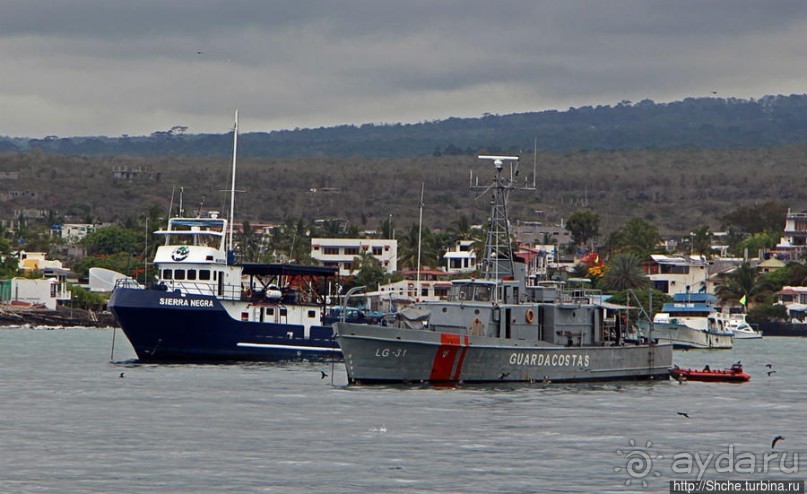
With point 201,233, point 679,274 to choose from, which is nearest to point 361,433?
point 201,233

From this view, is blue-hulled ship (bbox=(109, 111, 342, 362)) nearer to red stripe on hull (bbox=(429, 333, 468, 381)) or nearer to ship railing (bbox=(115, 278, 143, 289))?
ship railing (bbox=(115, 278, 143, 289))

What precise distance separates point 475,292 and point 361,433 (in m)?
17.2

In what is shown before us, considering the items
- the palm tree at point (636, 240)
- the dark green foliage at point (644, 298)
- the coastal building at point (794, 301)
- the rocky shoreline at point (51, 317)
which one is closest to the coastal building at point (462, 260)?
the dark green foliage at point (644, 298)

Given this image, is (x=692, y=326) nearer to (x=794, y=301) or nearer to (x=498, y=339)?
(x=794, y=301)

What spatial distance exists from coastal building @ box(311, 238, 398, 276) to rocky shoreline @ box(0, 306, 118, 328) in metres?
28.0

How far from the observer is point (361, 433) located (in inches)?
1741

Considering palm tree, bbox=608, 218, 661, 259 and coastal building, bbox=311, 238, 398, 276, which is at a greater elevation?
palm tree, bbox=608, 218, 661, 259

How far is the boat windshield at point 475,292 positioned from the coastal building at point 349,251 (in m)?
116

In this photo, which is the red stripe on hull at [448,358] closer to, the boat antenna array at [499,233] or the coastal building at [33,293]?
the boat antenna array at [499,233]

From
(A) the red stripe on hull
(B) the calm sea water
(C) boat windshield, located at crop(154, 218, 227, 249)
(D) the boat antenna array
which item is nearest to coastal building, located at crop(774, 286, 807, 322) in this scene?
(B) the calm sea water

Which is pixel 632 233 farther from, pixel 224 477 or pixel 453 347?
pixel 224 477

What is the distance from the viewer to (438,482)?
119ft

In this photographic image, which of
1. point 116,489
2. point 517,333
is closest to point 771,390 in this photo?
point 517,333

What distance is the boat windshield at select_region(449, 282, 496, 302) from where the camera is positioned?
2375 inches
